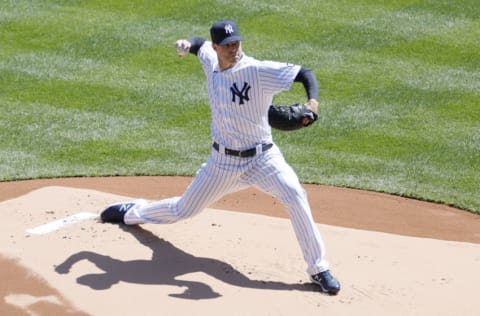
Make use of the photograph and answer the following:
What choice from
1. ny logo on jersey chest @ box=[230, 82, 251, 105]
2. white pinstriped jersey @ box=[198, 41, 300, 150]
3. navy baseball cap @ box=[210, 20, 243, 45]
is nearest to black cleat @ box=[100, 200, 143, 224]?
white pinstriped jersey @ box=[198, 41, 300, 150]

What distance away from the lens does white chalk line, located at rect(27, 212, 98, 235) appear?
7262mm

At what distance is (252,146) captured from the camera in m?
6.52

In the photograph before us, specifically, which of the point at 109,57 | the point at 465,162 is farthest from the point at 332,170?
the point at 109,57

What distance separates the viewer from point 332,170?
31.0 ft

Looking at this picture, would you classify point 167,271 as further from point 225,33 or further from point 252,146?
point 225,33

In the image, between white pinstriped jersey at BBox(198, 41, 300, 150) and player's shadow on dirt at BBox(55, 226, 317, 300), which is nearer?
white pinstriped jersey at BBox(198, 41, 300, 150)

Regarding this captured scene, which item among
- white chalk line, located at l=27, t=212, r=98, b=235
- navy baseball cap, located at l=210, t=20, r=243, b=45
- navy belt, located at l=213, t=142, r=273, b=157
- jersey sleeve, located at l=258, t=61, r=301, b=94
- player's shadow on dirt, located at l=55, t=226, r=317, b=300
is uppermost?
navy baseball cap, located at l=210, t=20, r=243, b=45

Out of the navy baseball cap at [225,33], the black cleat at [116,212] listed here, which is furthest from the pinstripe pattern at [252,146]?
the black cleat at [116,212]

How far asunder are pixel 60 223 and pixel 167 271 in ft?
3.81

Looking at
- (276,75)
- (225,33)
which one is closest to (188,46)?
(225,33)

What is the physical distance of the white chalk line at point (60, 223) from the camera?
286 inches

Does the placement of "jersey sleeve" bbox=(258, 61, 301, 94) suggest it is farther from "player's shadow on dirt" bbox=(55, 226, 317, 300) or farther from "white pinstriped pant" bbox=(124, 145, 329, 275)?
"player's shadow on dirt" bbox=(55, 226, 317, 300)

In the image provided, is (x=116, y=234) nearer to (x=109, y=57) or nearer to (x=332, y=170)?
(x=332, y=170)

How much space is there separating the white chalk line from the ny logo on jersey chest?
71.0 inches
